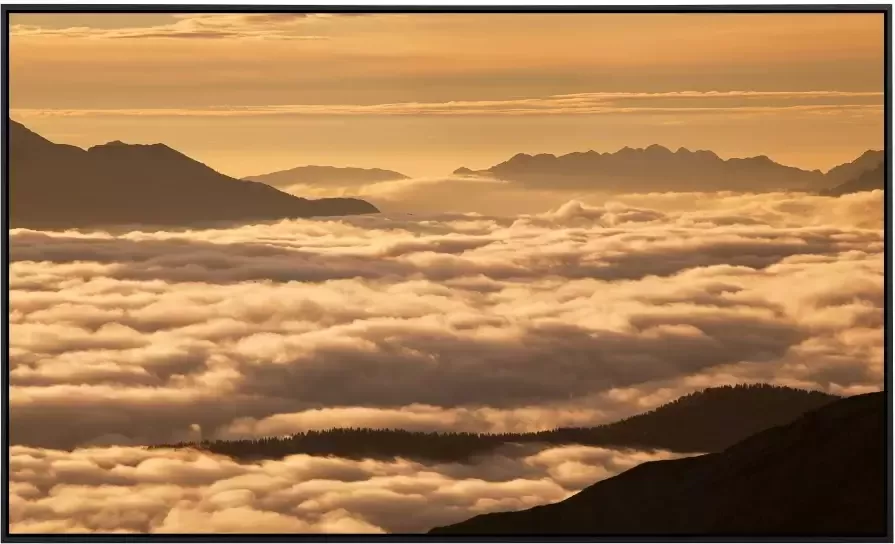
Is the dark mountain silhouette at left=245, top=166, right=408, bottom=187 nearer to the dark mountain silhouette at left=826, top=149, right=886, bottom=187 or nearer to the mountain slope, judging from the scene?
the mountain slope

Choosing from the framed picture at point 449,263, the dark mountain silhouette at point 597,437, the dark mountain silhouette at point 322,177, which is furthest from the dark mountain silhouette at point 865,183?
the dark mountain silhouette at point 322,177

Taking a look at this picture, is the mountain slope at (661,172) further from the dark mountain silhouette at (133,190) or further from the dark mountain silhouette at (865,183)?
the dark mountain silhouette at (133,190)

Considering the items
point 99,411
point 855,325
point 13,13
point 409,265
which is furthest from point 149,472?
point 855,325

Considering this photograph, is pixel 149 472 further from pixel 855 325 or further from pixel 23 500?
pixel 855 325

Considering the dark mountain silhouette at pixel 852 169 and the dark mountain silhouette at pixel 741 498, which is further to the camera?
the dark mountain silhouette at pixel 852 169

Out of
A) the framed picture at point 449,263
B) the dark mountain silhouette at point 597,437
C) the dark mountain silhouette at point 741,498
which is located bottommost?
the dark mountain silhouette at point 741,498

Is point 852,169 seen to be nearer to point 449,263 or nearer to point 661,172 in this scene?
point 661,172
